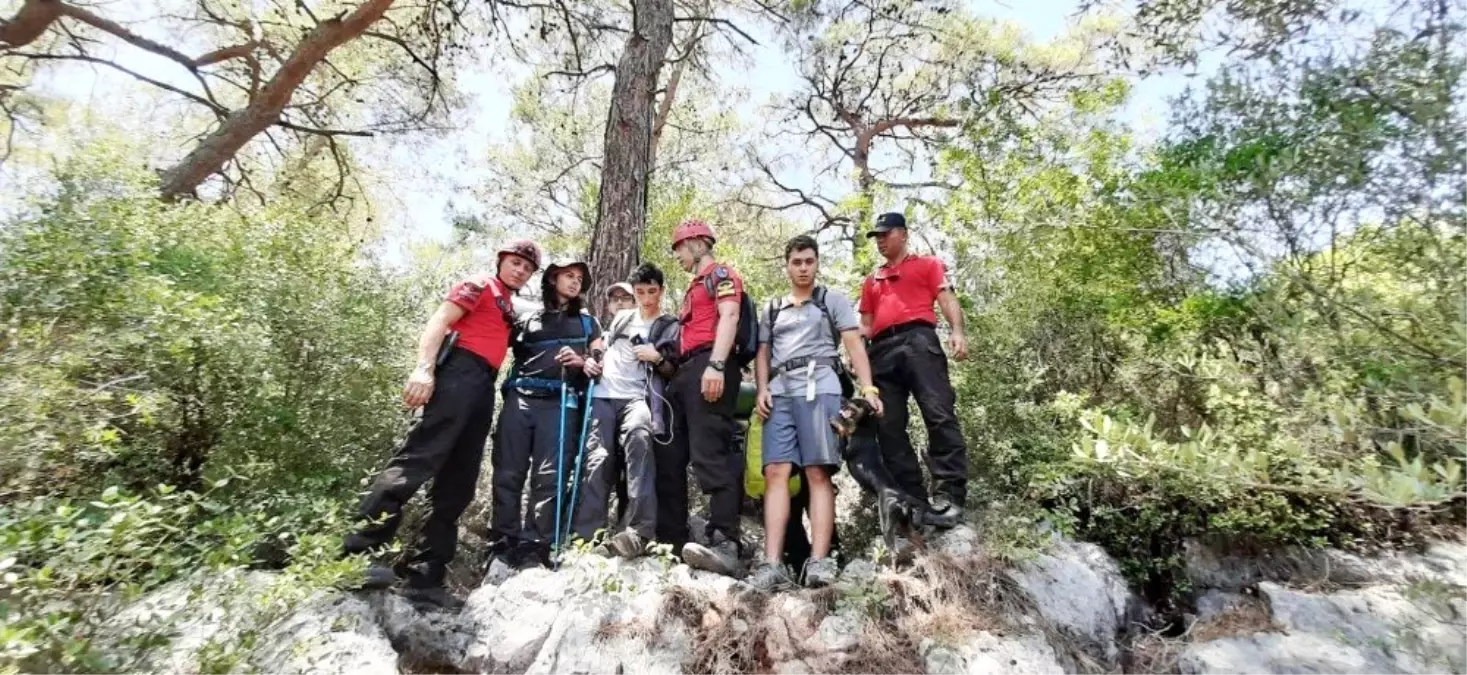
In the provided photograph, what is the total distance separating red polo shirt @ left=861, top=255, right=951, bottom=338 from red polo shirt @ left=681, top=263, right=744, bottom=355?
96 centimetres

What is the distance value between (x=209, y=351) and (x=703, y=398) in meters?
2.67

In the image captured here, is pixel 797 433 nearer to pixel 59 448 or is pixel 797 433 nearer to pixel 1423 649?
pixel 1423 649

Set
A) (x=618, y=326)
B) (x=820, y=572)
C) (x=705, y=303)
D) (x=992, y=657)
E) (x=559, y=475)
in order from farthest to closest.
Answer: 1. (x=618, y=326)
2. (x=705, y=303)
3. (x=559, y=475)
4. (x=820, y=572)
5. (x=992, y=657)

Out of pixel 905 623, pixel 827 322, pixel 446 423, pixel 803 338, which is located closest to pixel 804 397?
pixel 803 338

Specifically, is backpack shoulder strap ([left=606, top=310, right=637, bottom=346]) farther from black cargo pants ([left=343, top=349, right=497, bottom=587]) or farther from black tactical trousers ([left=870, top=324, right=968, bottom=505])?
black tactical trousers ([left=870, top=324, right=968, bottom=505])

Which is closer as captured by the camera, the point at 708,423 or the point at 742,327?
the point at 708,423

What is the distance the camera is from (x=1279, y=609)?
11.5ft

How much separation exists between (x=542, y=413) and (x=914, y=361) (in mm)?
2295

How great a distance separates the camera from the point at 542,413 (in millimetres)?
4246

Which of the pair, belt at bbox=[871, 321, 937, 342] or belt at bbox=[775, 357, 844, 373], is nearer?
belt at bbox=[775, 357, 844, 373]

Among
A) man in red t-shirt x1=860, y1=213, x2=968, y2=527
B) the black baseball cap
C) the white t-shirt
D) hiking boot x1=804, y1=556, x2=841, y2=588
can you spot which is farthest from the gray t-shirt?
hiking boot x1=804, y1=556, x2=841, y2=588

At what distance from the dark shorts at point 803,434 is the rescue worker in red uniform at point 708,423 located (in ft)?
0.89

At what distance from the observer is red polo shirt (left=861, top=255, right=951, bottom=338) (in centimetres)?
446

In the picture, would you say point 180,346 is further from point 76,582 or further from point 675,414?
point 675,414
